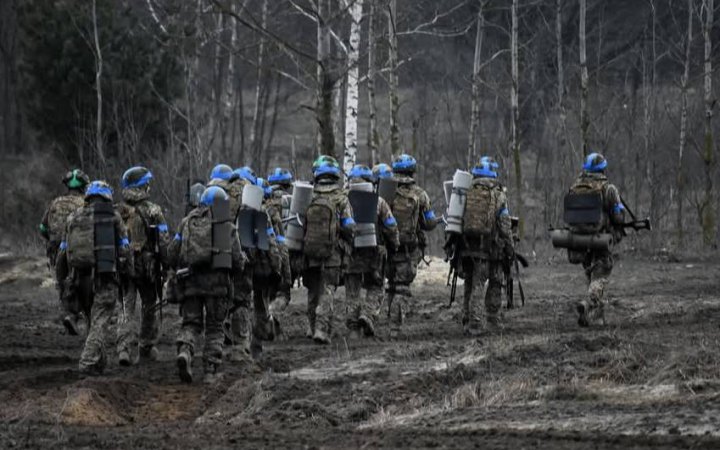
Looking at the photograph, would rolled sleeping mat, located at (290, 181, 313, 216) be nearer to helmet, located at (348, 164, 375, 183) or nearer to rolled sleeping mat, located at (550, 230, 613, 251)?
helmet, located at (348, 164, 375, 183)

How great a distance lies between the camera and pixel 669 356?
12.7 meters

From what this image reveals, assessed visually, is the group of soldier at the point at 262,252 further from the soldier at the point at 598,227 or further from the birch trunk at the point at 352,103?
the birch trunk at the point at 352,103

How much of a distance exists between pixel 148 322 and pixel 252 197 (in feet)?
7.87

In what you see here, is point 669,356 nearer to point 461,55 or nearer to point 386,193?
point 386,193

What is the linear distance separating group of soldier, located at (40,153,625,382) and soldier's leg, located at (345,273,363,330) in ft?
0.06

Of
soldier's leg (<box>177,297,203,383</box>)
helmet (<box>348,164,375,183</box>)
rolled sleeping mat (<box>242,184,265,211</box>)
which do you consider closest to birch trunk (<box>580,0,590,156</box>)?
helmet (<box>348,164,375,183</box>)

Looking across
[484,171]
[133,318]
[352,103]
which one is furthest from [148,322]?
[352,103]

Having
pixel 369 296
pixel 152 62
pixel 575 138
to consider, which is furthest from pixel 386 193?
pixel 575 138

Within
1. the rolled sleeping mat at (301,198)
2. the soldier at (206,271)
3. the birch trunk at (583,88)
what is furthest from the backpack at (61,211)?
the birch trunk at (583,88)

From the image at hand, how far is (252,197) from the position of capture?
14344 mm

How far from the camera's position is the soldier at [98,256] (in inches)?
559

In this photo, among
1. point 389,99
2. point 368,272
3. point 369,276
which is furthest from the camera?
point 389,99

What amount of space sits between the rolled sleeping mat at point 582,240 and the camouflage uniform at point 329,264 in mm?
2933

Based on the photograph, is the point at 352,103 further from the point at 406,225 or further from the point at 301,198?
the point at 301,198
